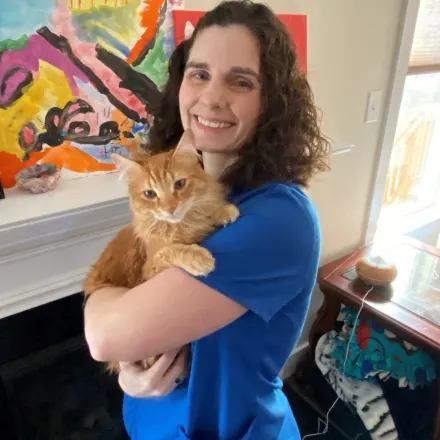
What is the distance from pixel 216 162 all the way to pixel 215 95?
19 centimetres

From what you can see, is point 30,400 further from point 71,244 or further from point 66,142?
point 66,142

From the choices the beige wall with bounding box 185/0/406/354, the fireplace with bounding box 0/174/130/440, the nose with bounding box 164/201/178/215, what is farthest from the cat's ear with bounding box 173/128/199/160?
the beige wall with bounding box 185/0/406/354

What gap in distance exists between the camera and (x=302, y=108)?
3.28 feet

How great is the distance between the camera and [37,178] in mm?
1155

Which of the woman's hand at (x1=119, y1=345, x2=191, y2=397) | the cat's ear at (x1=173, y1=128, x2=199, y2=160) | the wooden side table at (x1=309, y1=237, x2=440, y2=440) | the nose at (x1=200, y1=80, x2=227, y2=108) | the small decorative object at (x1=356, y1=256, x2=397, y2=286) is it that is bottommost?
the wooden side table at (x1=309, y1=237, x2=440, y2=440)

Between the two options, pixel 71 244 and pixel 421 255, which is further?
→ pixel 421 255

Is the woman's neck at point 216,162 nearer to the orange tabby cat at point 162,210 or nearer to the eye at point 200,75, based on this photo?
the orange tabby cat at point 162,210

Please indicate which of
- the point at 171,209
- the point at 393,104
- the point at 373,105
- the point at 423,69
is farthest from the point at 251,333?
the point at 423,69

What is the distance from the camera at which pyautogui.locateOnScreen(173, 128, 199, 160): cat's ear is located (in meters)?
0.91

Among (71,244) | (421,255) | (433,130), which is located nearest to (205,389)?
(71,244)

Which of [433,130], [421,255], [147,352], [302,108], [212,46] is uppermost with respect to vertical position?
[212,46]

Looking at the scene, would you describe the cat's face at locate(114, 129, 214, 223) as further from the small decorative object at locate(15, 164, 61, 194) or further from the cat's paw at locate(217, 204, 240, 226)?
the small decorative object at locate(15, 164, 61, 194)

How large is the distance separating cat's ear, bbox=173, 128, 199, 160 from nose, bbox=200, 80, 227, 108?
0.08 meters

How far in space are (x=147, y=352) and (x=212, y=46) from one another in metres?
0.62
